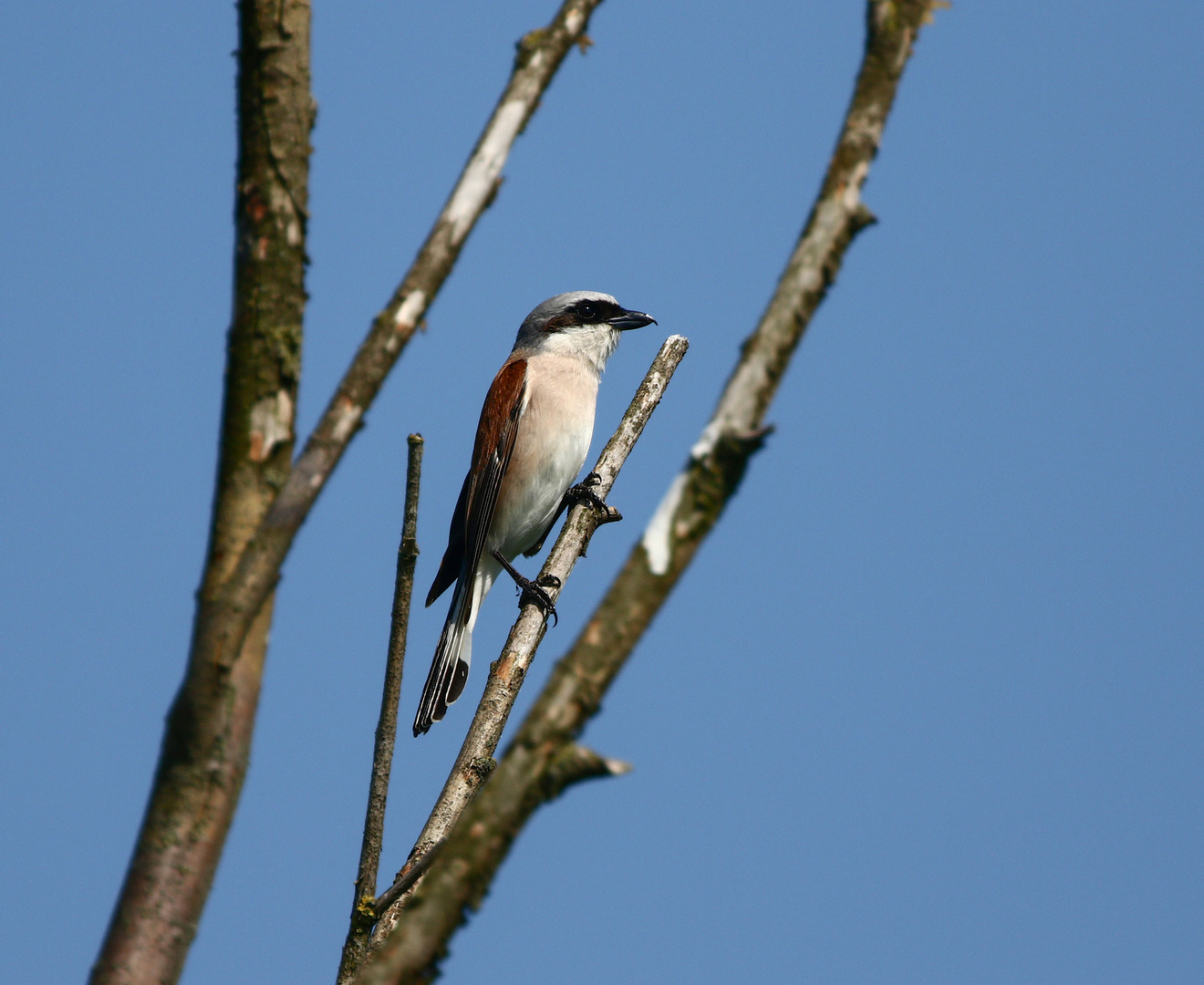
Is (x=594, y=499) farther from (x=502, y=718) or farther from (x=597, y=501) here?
(x=502, y=718)

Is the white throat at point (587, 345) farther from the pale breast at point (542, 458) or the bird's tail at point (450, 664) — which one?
the bird's tail at point (450, 664)

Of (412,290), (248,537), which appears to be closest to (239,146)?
(412,290)

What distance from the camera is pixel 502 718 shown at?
13.5 feet

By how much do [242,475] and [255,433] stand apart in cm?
8

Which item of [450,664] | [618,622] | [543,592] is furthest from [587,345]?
[618,622]

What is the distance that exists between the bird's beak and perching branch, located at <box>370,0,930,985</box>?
18.7 feet

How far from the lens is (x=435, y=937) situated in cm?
181

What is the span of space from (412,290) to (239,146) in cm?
43

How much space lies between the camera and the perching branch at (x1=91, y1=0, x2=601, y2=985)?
6.00 feet

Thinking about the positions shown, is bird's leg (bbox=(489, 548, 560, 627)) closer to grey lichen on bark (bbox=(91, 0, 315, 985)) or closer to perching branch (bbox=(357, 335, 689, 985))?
perching branch (bbox=(357, 335, 689, 985))

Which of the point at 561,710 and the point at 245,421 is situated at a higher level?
the point at 245,421

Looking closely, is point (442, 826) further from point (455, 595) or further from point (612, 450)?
point (455, 595)

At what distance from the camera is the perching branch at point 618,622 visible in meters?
1.83

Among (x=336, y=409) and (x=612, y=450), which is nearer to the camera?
(x=336, y=409)
